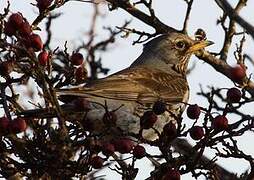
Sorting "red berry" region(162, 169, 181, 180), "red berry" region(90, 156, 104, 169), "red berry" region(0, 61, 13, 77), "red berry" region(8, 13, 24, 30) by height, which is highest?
"red berry" region(8, 13, 24, 30)

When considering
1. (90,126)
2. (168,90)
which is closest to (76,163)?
(90,126)

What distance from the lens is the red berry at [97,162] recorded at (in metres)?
3.80

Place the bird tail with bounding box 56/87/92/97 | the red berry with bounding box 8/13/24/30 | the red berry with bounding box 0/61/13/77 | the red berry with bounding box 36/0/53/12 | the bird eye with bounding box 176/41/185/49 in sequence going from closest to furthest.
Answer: the red berry with bounding box 0/61/13/77, the red berry with bounding box 8/13/24/30, the red berry with bounding box 36/0/53/12, the bird tail with bounding box 56/87/92/97, the bird eye with bounding box 176/41/185/49

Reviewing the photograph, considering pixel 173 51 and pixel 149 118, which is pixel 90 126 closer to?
pixel 149 118

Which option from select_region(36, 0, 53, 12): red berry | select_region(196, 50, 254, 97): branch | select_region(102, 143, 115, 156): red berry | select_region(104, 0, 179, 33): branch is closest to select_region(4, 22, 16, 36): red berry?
select_region(36, 0, 53, 12): red berry

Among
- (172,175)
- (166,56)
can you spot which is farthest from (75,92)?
(166,56)

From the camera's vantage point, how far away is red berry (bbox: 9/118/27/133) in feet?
11.9

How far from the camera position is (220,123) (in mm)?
3777

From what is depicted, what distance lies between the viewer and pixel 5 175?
12.4ft

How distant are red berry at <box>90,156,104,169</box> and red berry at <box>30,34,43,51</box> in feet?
2.29

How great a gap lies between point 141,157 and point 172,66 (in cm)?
425

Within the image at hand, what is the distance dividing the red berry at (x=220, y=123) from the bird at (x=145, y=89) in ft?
0.90

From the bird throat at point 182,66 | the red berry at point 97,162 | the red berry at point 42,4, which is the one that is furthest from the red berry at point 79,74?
the bird throat at point 182,66

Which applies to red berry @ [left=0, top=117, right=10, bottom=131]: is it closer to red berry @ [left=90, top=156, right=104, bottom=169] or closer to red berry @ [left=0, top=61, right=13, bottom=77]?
red berry @ [left=0, top=61, right=13, bottom=77]
